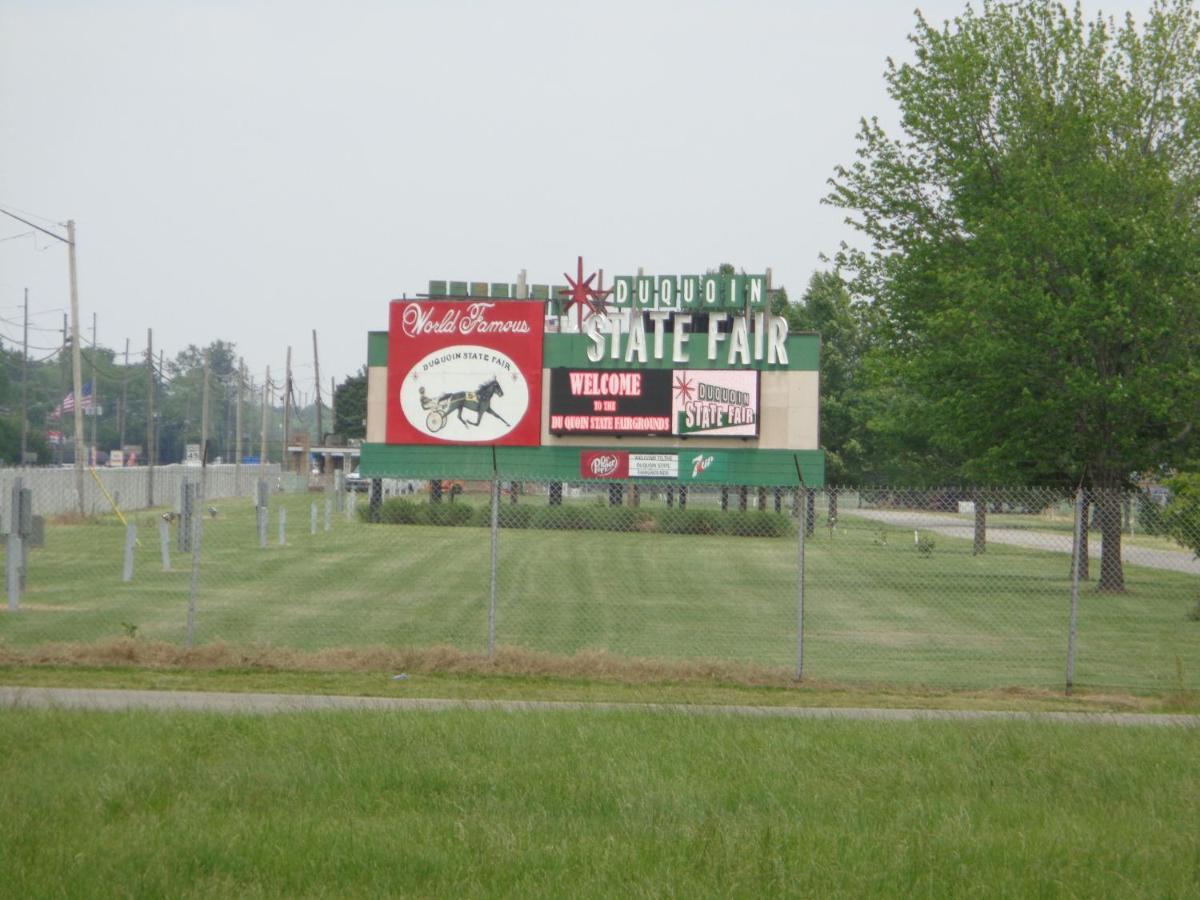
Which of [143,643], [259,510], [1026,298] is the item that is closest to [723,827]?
[143,643]

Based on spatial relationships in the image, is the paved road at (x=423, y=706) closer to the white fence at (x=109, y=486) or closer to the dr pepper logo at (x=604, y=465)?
the white fence at (x=109, y=486)

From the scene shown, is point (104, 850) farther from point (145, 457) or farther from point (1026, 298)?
point (145, 457)

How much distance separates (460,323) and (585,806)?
35.3m

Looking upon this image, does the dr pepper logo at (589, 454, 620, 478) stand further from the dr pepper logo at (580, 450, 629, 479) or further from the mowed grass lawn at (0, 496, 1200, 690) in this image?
the mowed grass lawn at (0, 496, 1200, 690)

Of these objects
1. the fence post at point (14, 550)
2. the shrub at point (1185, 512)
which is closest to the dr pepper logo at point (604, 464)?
the shrub at point (1185, 512)

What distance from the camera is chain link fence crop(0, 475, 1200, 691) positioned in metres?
16.5

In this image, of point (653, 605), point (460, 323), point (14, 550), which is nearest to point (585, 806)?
point (14, 550)

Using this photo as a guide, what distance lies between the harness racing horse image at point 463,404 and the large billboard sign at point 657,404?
2.00 metres

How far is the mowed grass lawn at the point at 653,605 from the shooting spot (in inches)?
672

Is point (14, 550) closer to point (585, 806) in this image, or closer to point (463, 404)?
point (585, 806)

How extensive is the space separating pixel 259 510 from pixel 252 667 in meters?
16.8

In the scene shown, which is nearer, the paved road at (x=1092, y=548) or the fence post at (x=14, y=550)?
the fence post at (x=14, y=550)

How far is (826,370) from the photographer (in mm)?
64875

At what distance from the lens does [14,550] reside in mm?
17125
